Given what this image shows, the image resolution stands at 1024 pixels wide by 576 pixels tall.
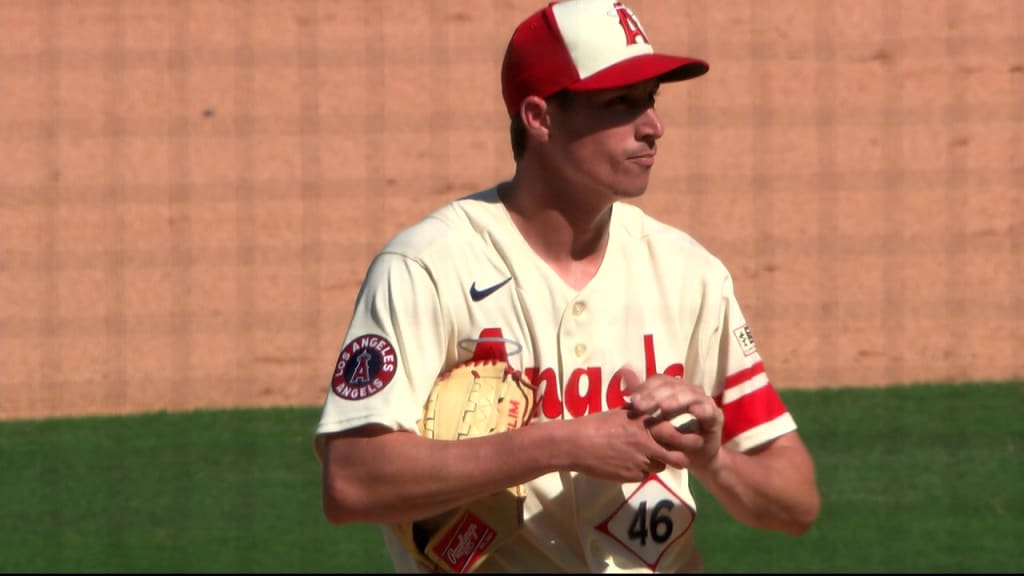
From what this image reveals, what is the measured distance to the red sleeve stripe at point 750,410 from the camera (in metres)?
2.70

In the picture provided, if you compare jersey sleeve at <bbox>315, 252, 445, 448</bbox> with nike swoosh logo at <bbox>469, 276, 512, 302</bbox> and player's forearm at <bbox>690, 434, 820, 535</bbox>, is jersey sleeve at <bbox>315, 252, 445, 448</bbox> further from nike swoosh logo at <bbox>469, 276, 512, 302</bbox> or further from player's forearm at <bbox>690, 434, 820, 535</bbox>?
player's forearm at <bbox>690, 434, 820, 535</bbox>

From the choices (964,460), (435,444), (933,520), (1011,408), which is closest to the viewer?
(435,444)

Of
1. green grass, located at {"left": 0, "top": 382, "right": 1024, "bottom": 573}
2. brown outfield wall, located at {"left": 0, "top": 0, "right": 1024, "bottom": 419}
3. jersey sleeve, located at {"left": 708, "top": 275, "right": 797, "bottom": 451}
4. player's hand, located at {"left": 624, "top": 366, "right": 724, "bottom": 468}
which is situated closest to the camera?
player's hand, located at {"left": 624, "top": 366, "right": 724, "bottom": 468}

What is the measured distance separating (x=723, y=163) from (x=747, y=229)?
1.31 ft

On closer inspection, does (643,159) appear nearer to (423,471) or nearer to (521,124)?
(521,124)

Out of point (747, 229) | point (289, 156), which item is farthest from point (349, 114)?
point (747, 229)

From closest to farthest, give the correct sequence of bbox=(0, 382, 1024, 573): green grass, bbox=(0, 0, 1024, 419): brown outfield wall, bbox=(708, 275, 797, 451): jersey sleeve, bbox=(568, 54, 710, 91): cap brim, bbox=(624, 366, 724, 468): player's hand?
bbox=(624, 366, 724, 468): player's hand → bbox=(568, 54, 710, 91): cap brim → bbox=(708, 275, 797, 451): jersey sleeve → bbox=(0, 382, 1024, 573): green grass → bbox=(0, 0, 1024, 419): brown outfield wall

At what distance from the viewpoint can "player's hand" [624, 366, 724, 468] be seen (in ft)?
7.65

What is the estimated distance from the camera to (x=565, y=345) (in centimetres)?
261

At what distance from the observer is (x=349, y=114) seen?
8.89 meters

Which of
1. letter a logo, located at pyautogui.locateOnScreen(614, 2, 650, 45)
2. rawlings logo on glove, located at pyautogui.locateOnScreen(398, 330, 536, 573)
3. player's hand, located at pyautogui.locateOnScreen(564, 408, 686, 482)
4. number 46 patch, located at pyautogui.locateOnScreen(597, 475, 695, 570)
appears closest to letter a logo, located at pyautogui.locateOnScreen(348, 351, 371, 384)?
rawlings logo on glove, located at pyautogui.locateOnScreen(398, 330, 536, 573)

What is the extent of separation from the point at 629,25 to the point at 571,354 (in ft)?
1.79

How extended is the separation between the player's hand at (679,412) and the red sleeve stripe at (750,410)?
8.8 inches

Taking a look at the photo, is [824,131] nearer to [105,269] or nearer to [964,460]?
[964,460]
